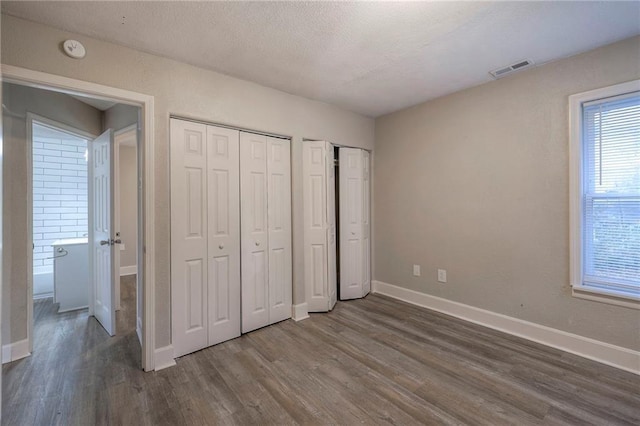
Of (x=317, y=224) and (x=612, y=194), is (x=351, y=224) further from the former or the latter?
(x=612, y=194)

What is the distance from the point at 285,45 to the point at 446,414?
2.80 m

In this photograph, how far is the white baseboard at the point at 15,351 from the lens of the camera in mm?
2303

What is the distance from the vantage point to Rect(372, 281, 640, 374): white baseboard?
219 centimetres

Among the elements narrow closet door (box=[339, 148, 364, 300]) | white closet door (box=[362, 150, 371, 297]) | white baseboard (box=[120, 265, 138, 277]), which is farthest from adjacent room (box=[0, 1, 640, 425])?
white baseboard (box=[120, 265, 138, 277])

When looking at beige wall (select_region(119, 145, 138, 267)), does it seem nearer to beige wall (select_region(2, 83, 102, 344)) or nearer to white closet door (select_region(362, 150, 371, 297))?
beige wall (select_region(2, 83, 102, 344))

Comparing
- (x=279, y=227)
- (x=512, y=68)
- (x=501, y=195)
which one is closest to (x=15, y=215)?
(x=279, y=227)

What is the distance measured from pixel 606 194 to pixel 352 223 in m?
2.43

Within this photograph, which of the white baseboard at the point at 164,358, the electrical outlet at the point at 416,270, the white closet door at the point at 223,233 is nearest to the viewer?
the white baseboard at the point at 164,358

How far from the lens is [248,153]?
9.29 ft

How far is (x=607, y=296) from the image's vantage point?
7.38 feet

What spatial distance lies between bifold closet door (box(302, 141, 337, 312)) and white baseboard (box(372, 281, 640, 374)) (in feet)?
3.76

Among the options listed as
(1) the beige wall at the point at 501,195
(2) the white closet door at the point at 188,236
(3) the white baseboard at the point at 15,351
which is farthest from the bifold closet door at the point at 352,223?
(3) the white baseboard at the point at 15,351

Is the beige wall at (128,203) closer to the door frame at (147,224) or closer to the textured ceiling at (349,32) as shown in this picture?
the door frame at (147,224)

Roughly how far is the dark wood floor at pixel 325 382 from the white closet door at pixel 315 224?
571mm
